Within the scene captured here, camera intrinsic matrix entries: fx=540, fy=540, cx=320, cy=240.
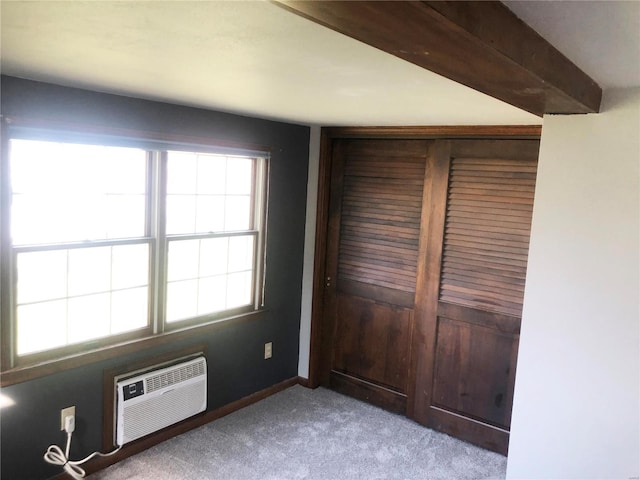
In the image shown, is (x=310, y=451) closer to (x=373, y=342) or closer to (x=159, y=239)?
(x=373, y=342)

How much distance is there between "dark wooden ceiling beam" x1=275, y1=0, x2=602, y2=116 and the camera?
84cm

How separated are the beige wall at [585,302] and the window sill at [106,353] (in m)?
1.97

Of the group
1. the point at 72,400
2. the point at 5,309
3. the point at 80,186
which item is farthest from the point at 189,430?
the point at 80,186

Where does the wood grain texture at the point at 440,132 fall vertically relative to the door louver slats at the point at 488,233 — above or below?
above

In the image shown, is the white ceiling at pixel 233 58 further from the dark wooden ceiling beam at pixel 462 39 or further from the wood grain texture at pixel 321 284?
the wood grain texture at pixel 321 284

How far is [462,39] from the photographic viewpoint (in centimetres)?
96

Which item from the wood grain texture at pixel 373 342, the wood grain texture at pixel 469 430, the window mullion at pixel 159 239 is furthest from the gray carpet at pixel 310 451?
the window mullion at pixel 159 239

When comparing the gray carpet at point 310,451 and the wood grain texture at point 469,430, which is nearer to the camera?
the gray carpet at point 310,451

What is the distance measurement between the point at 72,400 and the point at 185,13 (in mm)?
2299

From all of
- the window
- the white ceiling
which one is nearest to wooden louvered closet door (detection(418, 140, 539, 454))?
the white ceiling

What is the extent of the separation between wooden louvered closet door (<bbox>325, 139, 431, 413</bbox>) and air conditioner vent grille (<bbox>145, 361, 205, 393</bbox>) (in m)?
1.15

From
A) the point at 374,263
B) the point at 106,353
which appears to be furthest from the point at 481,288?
the point at 106,353

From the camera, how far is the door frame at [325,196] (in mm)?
3342

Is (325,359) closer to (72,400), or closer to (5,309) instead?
(72,400)
